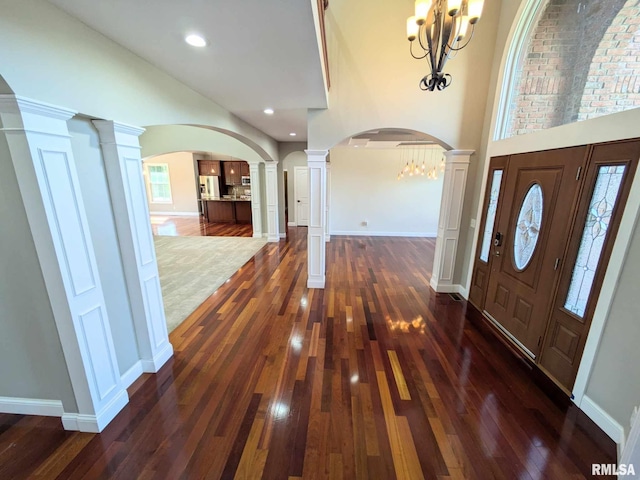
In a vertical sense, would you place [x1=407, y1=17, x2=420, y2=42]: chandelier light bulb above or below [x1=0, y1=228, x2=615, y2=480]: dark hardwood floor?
above

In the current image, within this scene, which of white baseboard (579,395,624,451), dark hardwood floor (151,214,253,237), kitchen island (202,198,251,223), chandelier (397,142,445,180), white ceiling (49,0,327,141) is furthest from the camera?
kitchen island (202,198,251,223)

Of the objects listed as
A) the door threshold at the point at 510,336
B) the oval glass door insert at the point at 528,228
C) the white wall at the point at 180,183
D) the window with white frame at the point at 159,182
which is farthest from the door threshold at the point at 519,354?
the window with white frame at the point at 159,182

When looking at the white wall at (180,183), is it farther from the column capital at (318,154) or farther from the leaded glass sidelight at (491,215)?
the leaded glass sidelight at (491,215)

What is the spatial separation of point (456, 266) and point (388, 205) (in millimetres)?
3996

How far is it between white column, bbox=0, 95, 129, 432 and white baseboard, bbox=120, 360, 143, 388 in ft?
0.66

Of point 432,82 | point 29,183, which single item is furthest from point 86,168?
point 432,82

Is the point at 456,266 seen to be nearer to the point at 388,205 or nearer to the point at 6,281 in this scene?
the point at 388,205

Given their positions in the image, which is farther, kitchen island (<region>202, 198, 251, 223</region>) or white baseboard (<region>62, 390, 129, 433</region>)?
kitchen island (<region>202, 198, 251, 223</region>)

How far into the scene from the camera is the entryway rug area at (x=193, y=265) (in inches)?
140

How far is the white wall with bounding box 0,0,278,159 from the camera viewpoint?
119cm

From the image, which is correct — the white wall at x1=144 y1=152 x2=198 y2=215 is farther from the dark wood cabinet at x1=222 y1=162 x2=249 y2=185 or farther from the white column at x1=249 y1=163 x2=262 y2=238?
the white column at x1=249 y1=163 x2=262 y2=238

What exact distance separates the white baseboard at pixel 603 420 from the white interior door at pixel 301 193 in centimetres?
783

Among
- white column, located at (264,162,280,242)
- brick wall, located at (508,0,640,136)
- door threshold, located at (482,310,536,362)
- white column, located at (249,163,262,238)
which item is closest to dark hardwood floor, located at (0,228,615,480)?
door threshold, located at (482,310,536,362)

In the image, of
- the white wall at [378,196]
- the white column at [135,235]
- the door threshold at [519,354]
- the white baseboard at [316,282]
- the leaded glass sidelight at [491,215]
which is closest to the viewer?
the white column at [135,235]
